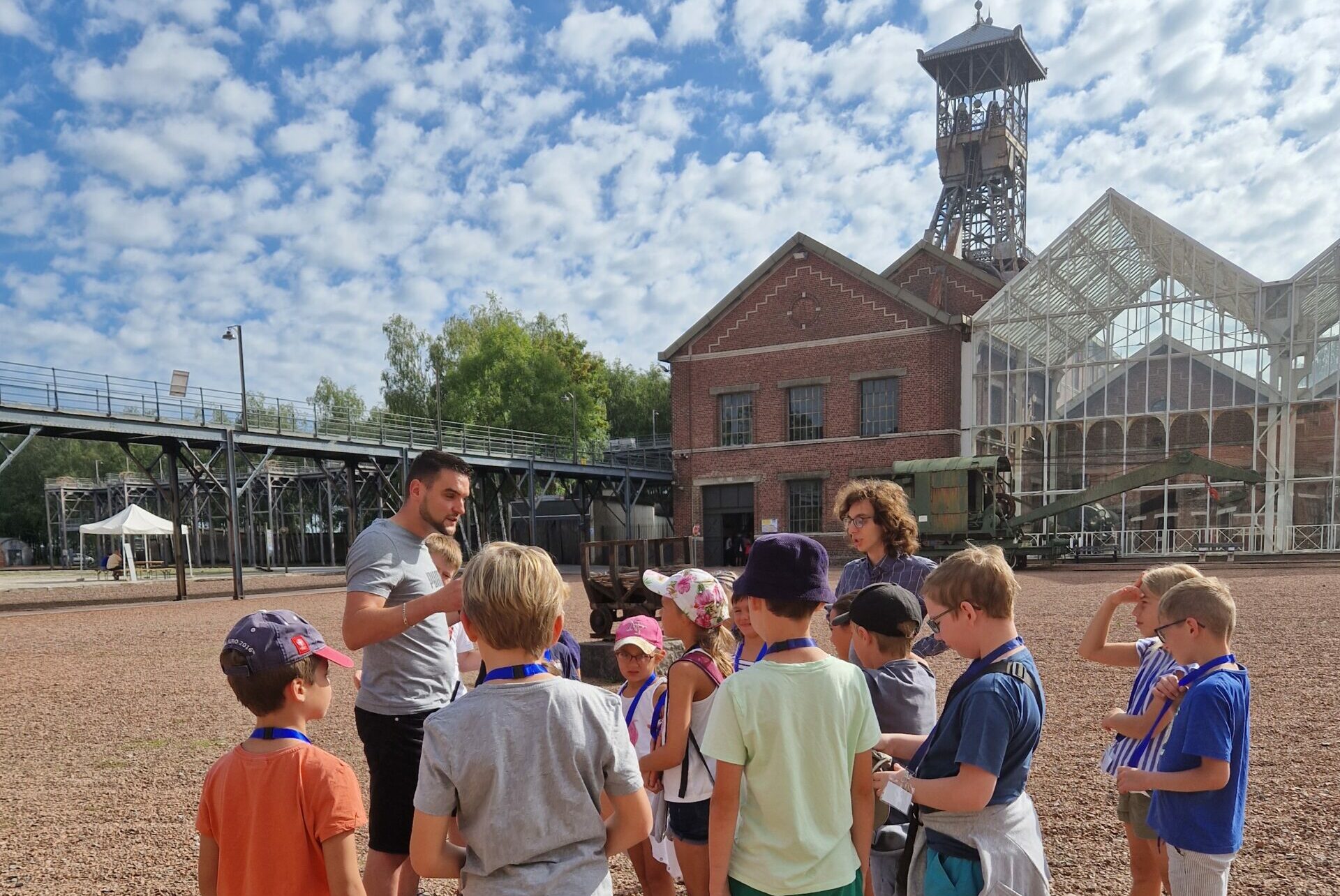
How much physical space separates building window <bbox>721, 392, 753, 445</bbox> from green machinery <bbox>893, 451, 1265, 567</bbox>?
7.68 metres

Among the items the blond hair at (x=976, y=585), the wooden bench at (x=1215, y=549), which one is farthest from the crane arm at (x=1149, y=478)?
the blond hair at (x=976, y=585)

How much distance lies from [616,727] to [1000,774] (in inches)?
37.8

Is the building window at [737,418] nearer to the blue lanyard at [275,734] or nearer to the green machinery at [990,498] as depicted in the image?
the green machinery at [990,498]

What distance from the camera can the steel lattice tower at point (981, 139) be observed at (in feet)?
162

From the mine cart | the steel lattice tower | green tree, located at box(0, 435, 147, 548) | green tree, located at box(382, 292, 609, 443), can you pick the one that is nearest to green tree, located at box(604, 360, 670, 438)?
green tree, located at box(382, 292, 609, 443)

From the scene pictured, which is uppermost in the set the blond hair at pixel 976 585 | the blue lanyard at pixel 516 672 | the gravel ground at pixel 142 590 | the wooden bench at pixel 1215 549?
the blond hair at pixel 976 585

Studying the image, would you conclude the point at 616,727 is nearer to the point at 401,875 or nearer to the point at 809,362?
the point at 401,875

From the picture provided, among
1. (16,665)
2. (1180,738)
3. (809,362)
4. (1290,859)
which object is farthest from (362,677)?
(809,362)

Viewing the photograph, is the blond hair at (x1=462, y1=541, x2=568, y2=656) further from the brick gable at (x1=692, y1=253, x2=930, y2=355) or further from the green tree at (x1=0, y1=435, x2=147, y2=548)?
the green tree at (x1=0, y1=435, x2=147, y2=548)

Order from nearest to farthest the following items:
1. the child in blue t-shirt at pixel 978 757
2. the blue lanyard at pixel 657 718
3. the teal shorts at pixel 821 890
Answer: the child in blue t-shirt at pixel 978 757 < the teal shorts at pixel 821 890 < the blue lanyard at pixel 657 718

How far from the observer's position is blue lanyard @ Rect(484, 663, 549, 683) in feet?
5.93

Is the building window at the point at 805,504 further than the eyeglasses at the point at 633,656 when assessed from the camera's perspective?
Yes

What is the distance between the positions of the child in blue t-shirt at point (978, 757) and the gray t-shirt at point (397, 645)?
1600mm

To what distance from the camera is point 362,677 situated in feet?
9.44
